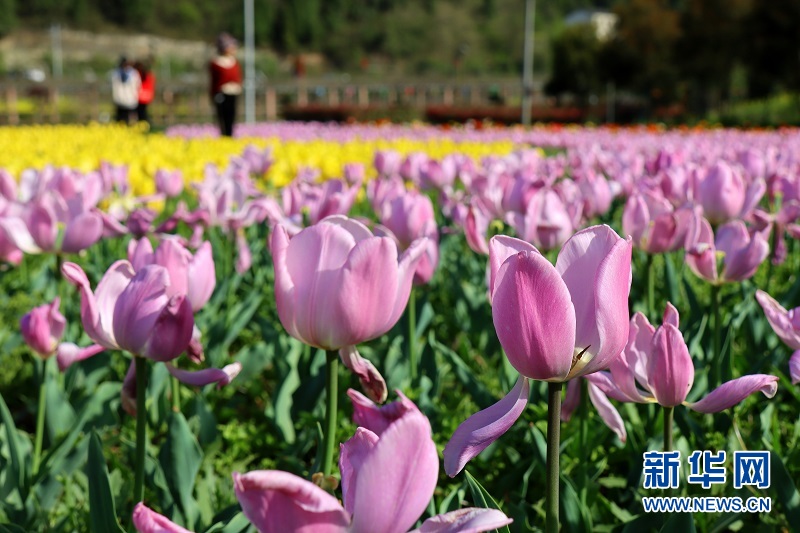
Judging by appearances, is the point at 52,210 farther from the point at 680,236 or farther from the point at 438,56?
the point at 438,56

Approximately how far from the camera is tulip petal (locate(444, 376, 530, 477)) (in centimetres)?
94

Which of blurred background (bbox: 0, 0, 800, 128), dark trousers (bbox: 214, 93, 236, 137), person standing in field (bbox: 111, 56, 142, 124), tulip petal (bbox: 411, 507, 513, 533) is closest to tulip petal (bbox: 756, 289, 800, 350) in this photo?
tulip petal (bbox: 411, 507, 513, 533)

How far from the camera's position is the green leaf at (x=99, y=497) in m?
1.32

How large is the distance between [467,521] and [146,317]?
27.3 inches

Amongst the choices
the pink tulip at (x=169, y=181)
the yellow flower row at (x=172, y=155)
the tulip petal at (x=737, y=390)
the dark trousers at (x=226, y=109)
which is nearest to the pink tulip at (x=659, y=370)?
the tulip petal at (x=737, y=390)

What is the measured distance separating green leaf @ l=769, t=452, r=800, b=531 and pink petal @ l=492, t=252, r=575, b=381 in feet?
2.31

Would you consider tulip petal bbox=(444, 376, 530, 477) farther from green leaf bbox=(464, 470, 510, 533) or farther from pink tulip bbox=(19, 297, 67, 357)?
pink tulip bbox=(19, 297, 67, 357)

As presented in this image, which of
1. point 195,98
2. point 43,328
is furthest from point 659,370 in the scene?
point 195,98

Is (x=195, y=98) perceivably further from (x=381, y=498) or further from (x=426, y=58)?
(x=426, y=58)

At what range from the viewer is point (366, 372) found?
1305 millimetres

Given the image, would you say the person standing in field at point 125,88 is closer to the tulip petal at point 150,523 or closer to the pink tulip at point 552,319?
the pink tulip at point 552,319

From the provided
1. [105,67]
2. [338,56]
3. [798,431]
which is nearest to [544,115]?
[798,431]

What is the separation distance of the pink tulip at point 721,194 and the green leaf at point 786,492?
1.44 meters

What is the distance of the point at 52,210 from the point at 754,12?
30707 millimetres
